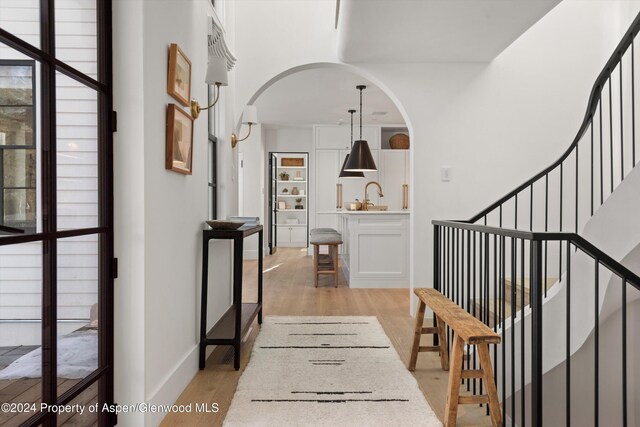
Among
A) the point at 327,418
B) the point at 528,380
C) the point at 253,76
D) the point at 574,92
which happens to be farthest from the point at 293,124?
the point at 327,418

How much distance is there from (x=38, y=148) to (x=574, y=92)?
4.49m

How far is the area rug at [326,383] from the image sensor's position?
2.26 metres

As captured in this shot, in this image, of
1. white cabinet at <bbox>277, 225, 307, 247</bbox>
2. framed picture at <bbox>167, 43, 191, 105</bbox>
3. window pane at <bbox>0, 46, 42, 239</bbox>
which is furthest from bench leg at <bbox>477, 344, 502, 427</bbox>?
white cabinet at <bbox>277, 225, 307, 247</bbox>

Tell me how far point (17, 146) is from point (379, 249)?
195 inches

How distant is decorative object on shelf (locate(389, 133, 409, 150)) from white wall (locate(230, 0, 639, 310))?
4.92m

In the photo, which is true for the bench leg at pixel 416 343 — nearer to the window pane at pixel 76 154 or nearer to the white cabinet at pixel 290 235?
the window pane at pixel 76 154

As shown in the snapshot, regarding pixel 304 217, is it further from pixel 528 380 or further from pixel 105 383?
pixel 105 383

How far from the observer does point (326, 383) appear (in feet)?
8.85

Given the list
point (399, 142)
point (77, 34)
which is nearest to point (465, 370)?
point (77, 34)

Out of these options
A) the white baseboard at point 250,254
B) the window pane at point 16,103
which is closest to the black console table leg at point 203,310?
the window pane at point 16,103

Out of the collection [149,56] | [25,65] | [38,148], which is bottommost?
[38,148]

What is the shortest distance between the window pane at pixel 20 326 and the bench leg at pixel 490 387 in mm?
1724

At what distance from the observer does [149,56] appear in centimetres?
209

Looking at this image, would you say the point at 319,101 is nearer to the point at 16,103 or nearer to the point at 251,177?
the point at 251,177
